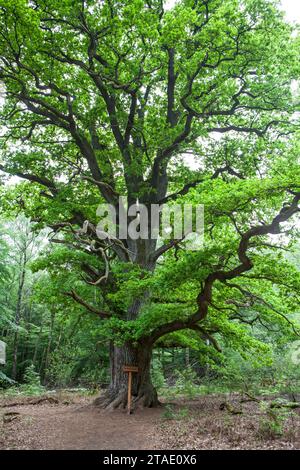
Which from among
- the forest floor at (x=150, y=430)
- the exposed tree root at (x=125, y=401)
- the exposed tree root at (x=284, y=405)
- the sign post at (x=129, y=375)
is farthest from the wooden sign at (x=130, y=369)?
the exposed tree root at (x=284, y=405)

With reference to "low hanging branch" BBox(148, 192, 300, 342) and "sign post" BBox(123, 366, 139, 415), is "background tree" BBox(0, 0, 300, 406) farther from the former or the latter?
"sign post" BBox(123, 366, 139, 415)

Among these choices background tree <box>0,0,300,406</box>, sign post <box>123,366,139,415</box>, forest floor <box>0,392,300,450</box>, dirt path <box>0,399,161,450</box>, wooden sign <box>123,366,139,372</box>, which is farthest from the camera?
wooden sign <box>123,366,139,372</box>

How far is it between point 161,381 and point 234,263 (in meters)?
11.8

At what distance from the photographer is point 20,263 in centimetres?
2572

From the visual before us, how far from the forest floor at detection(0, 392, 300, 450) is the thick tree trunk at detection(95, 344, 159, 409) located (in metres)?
0.45

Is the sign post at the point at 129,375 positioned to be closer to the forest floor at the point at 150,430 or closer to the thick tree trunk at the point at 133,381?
the forest floor at the point at 150,430

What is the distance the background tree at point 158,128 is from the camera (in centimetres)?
884

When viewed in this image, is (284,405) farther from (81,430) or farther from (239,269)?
(81,430)

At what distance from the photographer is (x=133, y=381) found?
11.4m

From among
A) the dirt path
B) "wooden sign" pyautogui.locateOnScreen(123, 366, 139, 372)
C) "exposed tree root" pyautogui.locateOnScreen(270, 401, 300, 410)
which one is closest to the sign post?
"wooden sign" pyautogui.locateOnScreen(123, 366, 139, 372)

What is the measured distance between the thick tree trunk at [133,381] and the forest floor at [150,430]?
454 mm

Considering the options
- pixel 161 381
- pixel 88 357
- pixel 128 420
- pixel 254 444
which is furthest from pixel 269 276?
pixel 88 357

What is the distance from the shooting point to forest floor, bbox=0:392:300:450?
20.9ft

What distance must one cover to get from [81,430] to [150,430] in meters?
1.69
